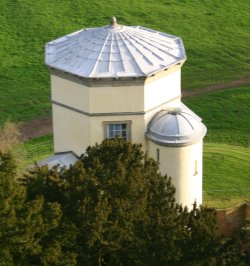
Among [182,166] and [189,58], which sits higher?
[182,166]

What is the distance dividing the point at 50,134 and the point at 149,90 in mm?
19081

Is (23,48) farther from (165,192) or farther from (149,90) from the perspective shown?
(165,192)

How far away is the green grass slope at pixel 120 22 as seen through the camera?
61406mm

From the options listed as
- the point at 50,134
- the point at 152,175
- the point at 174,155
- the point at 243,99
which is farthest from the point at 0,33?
the point at 152,175

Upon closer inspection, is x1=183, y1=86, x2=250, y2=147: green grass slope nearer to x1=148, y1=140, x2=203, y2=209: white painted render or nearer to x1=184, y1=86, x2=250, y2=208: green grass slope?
x1=184, y1=86, x2=250, y2=208: green grass slope

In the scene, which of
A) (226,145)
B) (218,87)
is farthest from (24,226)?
(218,87)

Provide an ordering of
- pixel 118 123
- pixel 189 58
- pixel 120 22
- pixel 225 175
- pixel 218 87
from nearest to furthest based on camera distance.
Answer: pixel 118 123 → pixel 225 175 → pixel 218 87 → pixel 189 58 → pixel 120 22

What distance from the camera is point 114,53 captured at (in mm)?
35531

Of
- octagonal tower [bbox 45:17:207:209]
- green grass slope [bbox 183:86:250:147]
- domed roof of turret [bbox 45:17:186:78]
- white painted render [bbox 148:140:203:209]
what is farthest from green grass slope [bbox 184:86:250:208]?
domed roof of turret [bbox 45:17:186:78]

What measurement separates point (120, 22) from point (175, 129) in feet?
122

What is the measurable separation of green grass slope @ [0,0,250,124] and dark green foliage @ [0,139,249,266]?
28494mm

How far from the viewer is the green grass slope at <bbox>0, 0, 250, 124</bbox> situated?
61406 millimetres

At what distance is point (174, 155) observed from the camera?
35.1 m

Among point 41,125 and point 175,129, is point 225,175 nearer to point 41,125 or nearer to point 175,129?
point 175,129
